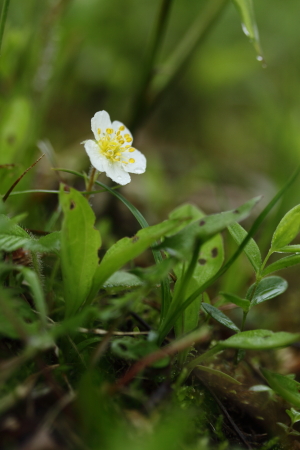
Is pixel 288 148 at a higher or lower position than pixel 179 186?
higher

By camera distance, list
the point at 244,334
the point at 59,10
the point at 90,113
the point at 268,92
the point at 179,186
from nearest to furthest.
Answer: the point at 244,334 < the point at 59,10 < the point at 179,186 < the point at 90,113 < the point at 268,92

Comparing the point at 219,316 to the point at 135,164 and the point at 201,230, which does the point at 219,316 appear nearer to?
the point at 201,230

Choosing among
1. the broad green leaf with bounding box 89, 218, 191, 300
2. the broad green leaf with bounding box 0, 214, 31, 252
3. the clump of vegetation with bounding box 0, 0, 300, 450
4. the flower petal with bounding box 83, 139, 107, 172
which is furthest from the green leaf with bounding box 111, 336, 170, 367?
the flower petal with bounding box 83, 139, 107, 172

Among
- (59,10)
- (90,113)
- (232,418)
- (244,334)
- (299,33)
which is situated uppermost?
(299,33)

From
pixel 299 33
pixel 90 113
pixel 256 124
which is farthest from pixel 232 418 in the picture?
pixel 299 33

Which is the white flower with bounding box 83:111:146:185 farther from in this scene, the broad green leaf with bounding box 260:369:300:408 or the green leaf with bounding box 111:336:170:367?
the broad green leaf with bounding box 260:369:300:408

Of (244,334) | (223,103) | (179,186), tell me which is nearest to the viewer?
(244,334)

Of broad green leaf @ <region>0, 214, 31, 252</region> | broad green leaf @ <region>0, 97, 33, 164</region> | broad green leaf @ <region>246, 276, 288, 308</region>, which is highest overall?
broad green leaf @ <region>246, 276, 288, 308</region>

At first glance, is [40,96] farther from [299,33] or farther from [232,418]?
[299,33]
